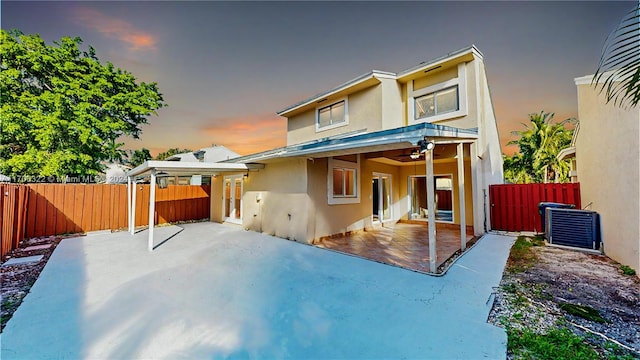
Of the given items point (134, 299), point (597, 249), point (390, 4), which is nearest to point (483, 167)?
point (597, 249)

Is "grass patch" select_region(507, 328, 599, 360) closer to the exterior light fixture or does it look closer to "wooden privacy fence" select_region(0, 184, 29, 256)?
the exterior light fixture

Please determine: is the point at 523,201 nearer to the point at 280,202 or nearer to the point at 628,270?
the point at 628,270

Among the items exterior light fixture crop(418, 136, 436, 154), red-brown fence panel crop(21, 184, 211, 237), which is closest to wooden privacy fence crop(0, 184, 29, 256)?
red-brown fence panel crop(21, 184, 211, 237)

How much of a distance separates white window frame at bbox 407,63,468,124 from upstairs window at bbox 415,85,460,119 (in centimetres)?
11

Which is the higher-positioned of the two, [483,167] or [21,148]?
[21,148]

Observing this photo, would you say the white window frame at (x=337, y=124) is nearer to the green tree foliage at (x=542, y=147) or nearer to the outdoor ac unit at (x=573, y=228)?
the outdoor ac unit at (x=573, y=228)

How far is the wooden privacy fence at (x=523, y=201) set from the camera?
9.09 meters

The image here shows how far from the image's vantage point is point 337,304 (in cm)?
398

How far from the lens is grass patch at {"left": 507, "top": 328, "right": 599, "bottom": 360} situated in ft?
8.78

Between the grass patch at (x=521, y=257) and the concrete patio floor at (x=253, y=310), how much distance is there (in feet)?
1.00

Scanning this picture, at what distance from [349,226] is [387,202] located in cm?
321

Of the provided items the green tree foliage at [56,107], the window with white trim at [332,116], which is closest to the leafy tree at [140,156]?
the green tree foliage at [56,107]

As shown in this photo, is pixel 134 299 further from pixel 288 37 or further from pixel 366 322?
pixel 288 37

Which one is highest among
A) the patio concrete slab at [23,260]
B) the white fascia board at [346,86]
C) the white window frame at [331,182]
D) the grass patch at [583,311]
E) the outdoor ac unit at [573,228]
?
the white fascia board at [346,86]
